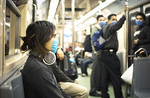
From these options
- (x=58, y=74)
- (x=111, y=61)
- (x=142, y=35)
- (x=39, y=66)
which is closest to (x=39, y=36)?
(x=39, y=66)

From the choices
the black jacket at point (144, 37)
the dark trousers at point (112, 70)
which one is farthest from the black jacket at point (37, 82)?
the black jacket at point (144, 37)

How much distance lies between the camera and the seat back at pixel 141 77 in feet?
6.47

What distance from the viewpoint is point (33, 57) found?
129 cm

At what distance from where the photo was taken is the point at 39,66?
45.4 inches

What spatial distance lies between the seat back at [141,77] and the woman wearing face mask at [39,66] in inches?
47.0

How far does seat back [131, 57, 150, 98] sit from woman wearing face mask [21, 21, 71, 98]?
119cm

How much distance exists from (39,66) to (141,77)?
1.47 meters

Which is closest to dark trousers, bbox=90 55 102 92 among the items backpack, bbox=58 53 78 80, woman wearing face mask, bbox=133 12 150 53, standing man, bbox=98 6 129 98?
standing man, bbox=98 6 129 98

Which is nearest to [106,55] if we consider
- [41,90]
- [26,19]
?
[26,19]

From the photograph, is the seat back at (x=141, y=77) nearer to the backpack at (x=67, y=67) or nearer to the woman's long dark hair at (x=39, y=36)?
the backpack at (x=67, y=67)

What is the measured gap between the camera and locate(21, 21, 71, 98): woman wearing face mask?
3.67 ft

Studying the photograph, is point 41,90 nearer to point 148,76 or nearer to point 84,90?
point 84,90

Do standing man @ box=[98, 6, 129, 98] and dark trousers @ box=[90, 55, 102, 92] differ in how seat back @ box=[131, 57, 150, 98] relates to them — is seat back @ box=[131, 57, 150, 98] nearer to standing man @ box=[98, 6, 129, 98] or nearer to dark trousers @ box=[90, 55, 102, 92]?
standing man @ box=[98, 6, 129, 98]

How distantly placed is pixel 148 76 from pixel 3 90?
188 centimetres
